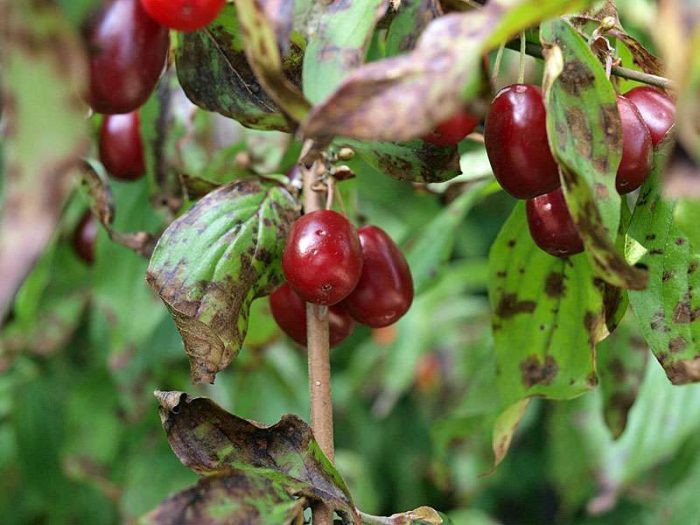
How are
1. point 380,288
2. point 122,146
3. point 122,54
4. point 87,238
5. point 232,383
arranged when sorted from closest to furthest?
point 122,54 → point 380,288 → point 122,146 → point 87,238 → point 232,383

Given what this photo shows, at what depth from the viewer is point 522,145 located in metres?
0.58

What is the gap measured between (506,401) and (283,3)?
480 mm

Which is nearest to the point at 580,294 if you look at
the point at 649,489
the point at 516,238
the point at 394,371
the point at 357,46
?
the point at 516,238

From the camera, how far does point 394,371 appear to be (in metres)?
1.93

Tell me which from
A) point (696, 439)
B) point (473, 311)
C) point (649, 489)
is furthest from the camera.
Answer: point (473, 311)

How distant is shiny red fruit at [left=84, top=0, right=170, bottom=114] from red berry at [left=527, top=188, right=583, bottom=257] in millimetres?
257

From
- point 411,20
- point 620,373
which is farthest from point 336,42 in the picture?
point 620,373

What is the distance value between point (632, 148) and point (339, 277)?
8.2 inches

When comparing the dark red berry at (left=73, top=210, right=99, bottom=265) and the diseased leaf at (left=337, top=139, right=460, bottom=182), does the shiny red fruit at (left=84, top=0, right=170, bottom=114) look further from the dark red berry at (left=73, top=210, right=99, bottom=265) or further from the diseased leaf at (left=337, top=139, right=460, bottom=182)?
the dark red berry at (left=73, top=210, right=99, bottom=265)

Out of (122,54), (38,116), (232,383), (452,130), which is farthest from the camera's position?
(232,383)

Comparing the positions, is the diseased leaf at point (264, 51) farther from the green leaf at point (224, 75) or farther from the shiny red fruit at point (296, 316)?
the shiny red fruit at point (296, 316)

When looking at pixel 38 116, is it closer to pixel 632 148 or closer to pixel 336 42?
pixel 336 42

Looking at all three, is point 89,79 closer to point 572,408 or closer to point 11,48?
point 11,48

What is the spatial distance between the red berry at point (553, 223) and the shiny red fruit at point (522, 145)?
30 millimetres
